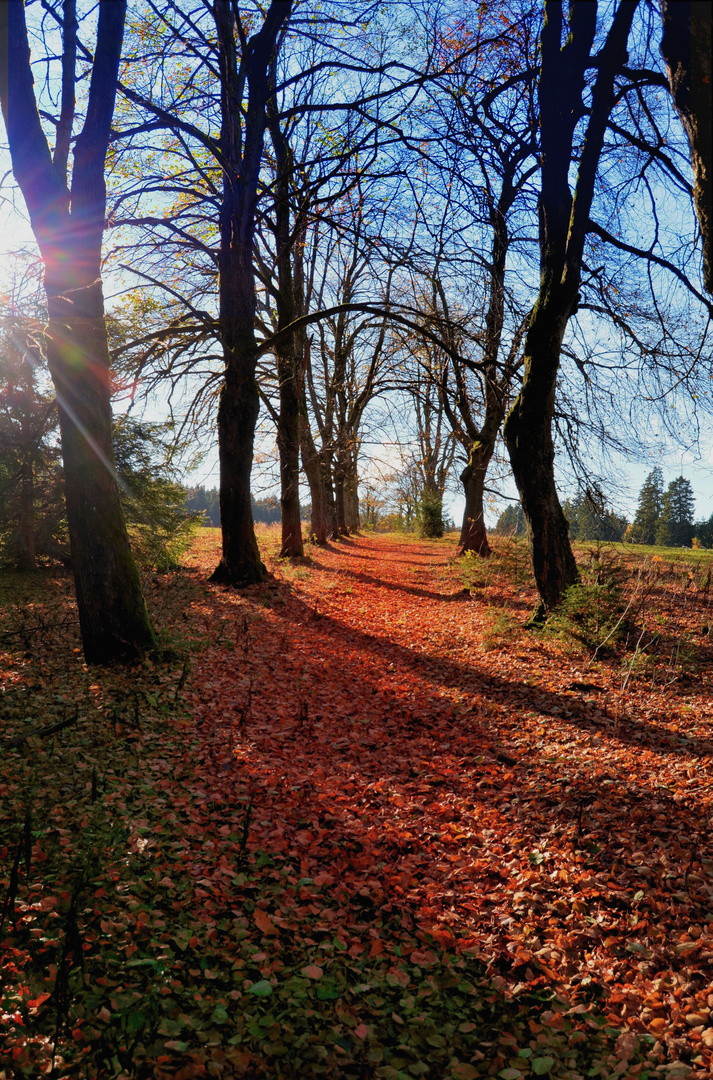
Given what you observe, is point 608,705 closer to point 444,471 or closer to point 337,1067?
point 337,1067

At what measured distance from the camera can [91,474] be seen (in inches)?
246

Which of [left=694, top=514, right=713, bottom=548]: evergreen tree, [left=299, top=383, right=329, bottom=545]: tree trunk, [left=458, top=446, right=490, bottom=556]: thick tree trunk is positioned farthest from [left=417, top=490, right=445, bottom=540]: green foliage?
[left=694, top=514, right=713, bottom=548]: evergreen tree

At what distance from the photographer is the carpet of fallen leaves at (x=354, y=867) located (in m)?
2.54

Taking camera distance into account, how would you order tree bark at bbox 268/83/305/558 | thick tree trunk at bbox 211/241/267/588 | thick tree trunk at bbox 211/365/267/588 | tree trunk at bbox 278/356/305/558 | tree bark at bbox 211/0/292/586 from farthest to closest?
tree trunk at bbox 278/356/305/558, tree bark at bbox 268/83/305/558, thick tree trunk at bbox 211/365/267/588, thick tree trunk at bbox 211/241/267/588, tree bark at bbox 211/0/292/586

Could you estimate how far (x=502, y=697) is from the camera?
21.7ft

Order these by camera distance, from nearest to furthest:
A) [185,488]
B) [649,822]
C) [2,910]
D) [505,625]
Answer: [2,910] < [649,822] < [505,625] < [185,488]

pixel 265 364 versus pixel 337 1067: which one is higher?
pixel 265 364

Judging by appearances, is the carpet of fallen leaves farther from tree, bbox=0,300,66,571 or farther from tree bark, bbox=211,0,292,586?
tree, bbox=0,300,66,571

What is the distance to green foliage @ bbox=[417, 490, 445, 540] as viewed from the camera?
27562 millimetres

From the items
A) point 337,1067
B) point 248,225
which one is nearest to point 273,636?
point 337,1067

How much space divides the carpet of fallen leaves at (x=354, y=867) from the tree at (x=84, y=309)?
0.87 metres

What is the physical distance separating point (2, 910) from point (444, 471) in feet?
98.5

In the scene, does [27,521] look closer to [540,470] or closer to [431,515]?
[540,470]

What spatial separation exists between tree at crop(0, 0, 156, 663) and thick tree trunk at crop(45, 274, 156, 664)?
0.04 feet
